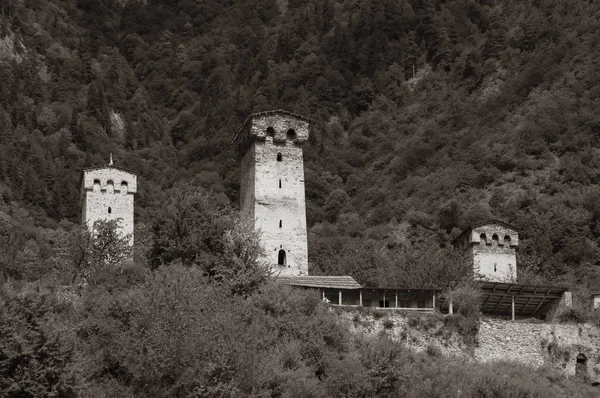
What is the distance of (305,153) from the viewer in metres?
102

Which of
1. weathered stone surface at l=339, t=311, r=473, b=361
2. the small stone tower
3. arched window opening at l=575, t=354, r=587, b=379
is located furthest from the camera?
the small stone tower

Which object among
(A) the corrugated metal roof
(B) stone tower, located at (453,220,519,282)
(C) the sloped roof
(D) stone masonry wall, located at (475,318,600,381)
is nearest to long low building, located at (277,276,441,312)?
(A) the corrugated metal roof

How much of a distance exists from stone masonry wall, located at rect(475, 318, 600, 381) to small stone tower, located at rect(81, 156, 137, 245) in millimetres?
22064

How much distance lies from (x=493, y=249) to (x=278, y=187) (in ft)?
46.3

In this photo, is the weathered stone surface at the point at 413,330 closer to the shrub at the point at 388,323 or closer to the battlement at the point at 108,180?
the shrub at the point at 388,323

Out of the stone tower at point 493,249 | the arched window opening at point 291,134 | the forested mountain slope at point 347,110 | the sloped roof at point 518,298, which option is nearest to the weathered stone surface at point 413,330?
the sloped roof at point 518,298

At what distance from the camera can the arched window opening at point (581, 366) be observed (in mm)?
49094

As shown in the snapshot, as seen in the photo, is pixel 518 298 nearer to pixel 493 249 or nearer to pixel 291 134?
pixel 493 249

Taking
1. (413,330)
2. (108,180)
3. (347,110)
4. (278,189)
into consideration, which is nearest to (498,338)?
(413,330)

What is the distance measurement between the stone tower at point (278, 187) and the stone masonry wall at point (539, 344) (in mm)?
9743

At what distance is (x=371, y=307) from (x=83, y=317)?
12878 millimetres

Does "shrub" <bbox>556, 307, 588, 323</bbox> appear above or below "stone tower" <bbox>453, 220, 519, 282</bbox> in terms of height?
below

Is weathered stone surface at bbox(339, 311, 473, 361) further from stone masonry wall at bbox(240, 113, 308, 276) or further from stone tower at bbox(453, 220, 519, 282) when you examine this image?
stone tower at bbox(453, 220, 519, 282)

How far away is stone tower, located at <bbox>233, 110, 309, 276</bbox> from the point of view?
179 feet
